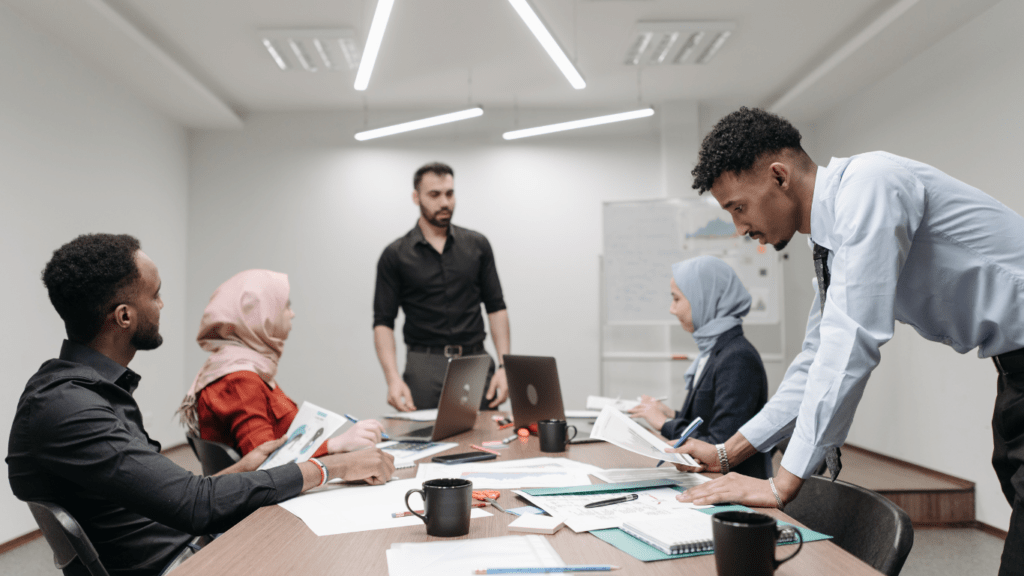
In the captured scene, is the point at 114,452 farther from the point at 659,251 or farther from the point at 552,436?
the point at 659,251

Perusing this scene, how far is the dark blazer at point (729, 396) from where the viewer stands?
1749 millimetres

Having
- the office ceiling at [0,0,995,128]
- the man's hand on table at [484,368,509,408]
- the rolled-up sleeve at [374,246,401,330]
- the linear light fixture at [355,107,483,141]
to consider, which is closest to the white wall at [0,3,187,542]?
the office ceiling at [0,0,995,128]

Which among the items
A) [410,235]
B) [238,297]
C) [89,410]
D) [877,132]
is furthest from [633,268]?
[89,410]

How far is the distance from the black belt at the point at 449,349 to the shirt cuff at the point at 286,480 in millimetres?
1599

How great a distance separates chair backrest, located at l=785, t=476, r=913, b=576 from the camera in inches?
40.6

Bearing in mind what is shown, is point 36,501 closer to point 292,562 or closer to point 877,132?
point 292,562

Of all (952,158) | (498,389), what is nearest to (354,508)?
(498,389)

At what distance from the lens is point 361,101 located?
5527mm

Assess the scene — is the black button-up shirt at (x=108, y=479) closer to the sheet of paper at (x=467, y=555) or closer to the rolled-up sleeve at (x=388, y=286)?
the sheet of paper at (x=467, y=555)

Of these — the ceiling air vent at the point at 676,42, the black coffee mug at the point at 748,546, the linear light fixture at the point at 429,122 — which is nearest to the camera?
the black coffee mug at the point at 748,546

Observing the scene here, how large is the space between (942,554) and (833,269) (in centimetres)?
291

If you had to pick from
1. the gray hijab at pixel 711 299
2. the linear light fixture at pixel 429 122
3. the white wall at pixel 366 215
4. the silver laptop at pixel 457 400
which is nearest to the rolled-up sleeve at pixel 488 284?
the silver laptop at pixel 457 400

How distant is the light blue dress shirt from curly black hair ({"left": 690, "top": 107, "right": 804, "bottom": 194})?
0.11 metres

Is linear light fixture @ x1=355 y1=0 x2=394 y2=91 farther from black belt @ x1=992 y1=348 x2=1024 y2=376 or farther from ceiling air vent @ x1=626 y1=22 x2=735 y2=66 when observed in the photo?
black belt @ x1=992 y1=348 x2=1024 y2=376
